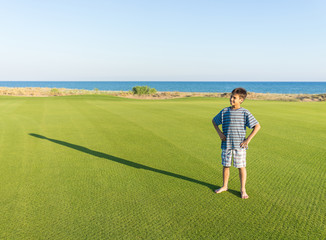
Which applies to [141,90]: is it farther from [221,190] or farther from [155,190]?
[221,190]

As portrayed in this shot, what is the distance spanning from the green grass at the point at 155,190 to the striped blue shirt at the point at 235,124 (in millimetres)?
994

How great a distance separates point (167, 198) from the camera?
411 cm

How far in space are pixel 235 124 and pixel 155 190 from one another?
6.18ft

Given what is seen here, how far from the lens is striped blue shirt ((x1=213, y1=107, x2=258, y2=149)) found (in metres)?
3.96

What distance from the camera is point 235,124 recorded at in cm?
399

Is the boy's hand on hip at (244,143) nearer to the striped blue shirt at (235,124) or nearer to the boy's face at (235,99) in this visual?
the striped blue shirt at (235,124)

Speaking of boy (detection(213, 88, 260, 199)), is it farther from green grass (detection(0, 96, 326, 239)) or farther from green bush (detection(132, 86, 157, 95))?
green bush (detection(132, 86, 157, 95))

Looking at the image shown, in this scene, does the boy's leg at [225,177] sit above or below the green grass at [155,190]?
above

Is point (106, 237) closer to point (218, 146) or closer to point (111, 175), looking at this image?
point (111, 175)

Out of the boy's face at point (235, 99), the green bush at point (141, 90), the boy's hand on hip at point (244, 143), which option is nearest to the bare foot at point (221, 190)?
the boy's hand on hip at point (244, 143)

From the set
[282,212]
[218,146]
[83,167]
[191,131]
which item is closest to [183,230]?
[282,212]

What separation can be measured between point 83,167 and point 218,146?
424cm

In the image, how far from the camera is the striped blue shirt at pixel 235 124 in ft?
13.0

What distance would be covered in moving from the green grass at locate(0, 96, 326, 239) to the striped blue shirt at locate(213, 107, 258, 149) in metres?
0.99
